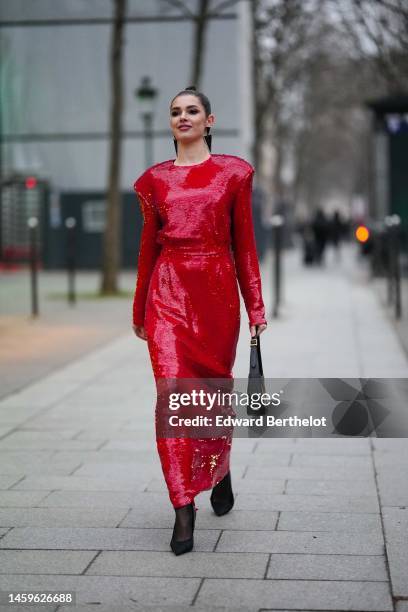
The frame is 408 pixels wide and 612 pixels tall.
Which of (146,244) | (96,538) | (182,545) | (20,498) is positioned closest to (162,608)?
(182,545)

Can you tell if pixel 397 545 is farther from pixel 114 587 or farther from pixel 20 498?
pixel 20 498

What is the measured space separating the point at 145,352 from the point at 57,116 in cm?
2100

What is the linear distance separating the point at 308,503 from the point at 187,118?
1.87m

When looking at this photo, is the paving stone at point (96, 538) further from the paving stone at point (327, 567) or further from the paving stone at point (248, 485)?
the paving stone at point (248, 485)

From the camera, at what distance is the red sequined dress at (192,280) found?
4.59 meters

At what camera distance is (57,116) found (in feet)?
104

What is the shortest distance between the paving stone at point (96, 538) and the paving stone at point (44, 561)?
7cm

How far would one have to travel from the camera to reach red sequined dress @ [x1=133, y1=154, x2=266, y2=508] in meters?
4.59

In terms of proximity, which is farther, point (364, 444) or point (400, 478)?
point (364, 444)

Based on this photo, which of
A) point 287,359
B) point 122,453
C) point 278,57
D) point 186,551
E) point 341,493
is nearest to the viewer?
point 186,551

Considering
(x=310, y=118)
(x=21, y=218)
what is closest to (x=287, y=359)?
(x=21, y=218)

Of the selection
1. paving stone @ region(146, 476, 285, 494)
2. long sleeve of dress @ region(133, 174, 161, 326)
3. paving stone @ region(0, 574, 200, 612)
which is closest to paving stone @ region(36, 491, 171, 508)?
paving stone @ region(146, 476, 285, 494)

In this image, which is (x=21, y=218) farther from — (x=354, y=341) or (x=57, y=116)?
(x=354, y=341)

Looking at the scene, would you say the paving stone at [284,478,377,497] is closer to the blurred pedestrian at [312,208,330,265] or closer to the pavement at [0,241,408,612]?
the pavement at [0,241,408,612]
